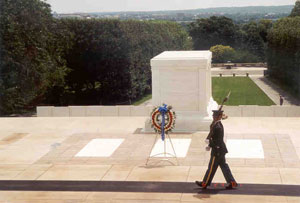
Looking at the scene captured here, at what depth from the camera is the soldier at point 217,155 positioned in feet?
38.1

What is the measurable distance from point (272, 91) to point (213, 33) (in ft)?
112

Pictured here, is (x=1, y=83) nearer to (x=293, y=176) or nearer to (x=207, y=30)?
(x=293, y=176)

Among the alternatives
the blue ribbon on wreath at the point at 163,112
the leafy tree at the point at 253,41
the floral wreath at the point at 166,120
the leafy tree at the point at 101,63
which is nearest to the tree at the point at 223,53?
the leafy tree at the point at 253,41

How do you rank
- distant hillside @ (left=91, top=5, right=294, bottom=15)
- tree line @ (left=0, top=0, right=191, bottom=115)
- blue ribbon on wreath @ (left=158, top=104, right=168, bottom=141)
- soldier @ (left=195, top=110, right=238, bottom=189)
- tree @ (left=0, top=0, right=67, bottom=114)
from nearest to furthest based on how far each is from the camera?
soldier @ (left=195, top=110, right=238, bottom=189)
blue ribbon on wreath @ (left=158, top=104, right=168, bottom=141)
tree @ (left=0, top=0, right=67, bottom=114)
tree line @ (left=0, top=0, right=191, bottom=115)
distant hillside @ (left=91, top=5, right=294, bottom=15)

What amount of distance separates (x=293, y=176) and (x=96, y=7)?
59242mm

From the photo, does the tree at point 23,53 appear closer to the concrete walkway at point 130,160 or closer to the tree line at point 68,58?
the tree line at point 68,58

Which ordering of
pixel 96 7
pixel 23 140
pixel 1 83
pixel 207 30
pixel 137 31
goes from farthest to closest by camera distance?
pixel 207 30 → pixel 96 7 → pixel 137 31 → pixel 1 83 → pixel 23 140

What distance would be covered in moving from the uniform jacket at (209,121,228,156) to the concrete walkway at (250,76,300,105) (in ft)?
116

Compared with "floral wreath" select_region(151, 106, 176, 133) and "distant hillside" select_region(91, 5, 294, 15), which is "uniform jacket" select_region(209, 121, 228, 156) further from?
"distant hillside" select_region(91, 5, 294, 15)

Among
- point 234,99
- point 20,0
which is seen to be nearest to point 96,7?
point 234,99

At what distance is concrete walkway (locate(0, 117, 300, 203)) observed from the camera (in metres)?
11.6

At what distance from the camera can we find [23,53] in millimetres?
38656

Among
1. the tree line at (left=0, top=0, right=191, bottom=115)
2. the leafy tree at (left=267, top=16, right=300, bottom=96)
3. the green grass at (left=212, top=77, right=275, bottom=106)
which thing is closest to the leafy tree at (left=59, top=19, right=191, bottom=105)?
the tree line at (left=0, top=0, right=191, bottom=115)

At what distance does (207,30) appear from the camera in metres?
88.2
